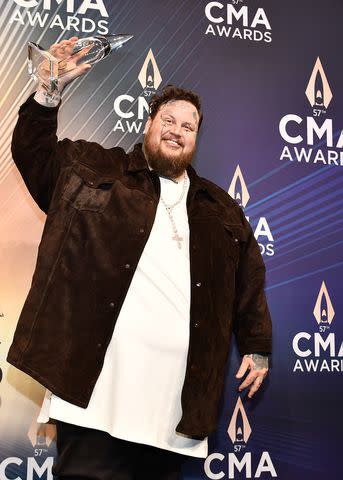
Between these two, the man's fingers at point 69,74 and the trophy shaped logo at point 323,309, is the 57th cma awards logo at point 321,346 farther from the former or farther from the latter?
the man's fingers at point 69,74

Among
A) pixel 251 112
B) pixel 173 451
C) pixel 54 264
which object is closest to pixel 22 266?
pixel 54 264

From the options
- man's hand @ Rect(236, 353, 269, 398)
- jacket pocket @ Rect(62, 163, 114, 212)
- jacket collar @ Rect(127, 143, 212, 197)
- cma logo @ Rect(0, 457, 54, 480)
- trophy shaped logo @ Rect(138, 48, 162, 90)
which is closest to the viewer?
jacket pocket @ Rect(62, 163, 114, 212)

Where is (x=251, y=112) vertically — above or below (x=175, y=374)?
above

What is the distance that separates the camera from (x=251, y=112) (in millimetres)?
2727

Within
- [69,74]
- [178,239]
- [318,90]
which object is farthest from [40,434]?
[318,90]

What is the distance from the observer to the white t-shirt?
6.17ft

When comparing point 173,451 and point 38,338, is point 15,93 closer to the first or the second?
point 38,338

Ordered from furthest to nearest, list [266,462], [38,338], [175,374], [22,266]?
1. [266,462]
2. [22,266]
3. [175,374]
4. [38,338]

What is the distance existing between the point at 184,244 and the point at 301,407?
106 cm

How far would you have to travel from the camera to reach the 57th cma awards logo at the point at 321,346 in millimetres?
2672

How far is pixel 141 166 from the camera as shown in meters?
2.12

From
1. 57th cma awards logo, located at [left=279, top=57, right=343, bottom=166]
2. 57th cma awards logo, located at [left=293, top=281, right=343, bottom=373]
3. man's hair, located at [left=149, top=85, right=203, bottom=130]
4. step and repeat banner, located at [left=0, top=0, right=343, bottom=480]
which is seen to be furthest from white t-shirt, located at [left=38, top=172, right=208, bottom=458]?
57th cma awards logo, located at [left=279, top=57, right=343, bottom=166]

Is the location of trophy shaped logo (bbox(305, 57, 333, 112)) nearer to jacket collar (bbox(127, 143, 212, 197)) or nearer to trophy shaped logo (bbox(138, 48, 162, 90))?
trophy shaped logo (bbox(138, 48, 162, 90))

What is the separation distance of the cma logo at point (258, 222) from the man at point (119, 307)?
531mm
